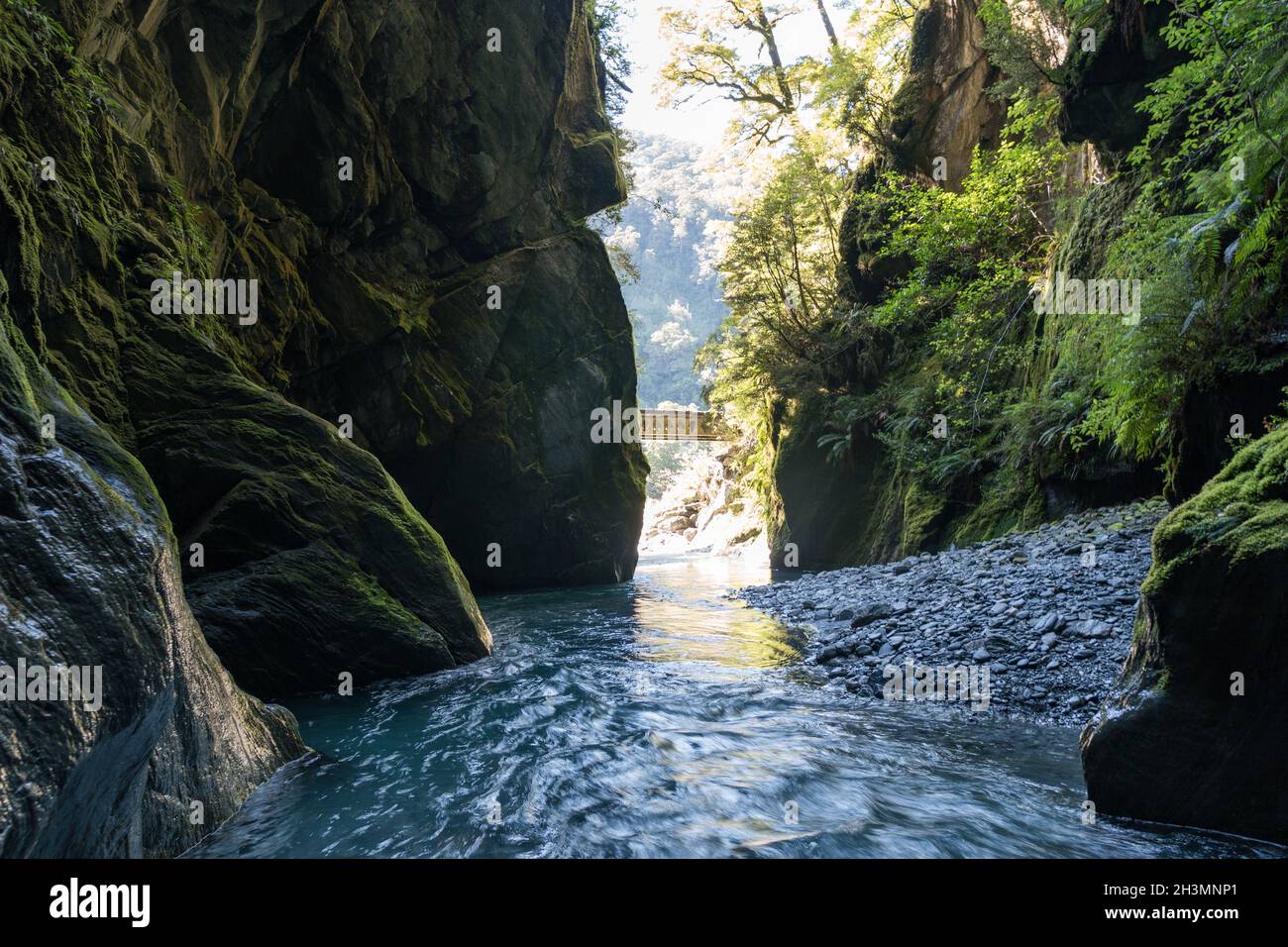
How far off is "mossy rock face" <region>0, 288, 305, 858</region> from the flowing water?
501 millimetres

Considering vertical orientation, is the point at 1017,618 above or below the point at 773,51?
below

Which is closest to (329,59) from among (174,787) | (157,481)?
(157,481)

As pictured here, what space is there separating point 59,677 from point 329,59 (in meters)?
11.5

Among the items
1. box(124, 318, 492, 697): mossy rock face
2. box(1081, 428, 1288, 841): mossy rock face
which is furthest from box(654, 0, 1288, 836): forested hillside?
box(124, 318, 492, 697): mossy rock face

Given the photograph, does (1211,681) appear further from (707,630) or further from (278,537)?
(707,630)

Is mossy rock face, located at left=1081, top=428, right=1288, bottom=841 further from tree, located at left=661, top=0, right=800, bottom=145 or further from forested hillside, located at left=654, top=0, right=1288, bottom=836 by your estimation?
tree, located at left=661, top=0, right=800, bottom=145

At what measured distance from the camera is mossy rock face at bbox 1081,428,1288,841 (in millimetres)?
3078

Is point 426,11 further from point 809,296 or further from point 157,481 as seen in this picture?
point 809,296

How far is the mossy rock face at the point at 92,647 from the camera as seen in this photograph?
7.70ft

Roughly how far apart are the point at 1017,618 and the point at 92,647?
676 centimetres

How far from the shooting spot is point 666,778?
4570 mm

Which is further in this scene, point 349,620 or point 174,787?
point 349,620

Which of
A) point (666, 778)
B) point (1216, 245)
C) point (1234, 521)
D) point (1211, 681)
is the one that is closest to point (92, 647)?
point (666, 778)

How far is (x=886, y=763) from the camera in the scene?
459 cm
